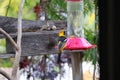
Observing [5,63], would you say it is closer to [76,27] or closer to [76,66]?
[76,27]

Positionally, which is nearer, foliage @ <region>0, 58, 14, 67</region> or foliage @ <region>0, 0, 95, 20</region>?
foliage @ <region>0, 0, 95, 20</region>

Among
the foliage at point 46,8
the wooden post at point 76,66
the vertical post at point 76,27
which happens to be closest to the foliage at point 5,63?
the foliage at point 46,8

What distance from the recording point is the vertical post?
156cm

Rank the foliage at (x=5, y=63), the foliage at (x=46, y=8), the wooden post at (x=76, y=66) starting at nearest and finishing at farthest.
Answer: the wooden post at (x=76, y=66), the foliage at (x=46, y=8), the foliage at (x=5, y=63)

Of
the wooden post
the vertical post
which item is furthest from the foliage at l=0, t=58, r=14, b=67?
the wooden post

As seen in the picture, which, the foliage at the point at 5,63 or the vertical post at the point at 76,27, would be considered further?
the foliage at the point at 5,63

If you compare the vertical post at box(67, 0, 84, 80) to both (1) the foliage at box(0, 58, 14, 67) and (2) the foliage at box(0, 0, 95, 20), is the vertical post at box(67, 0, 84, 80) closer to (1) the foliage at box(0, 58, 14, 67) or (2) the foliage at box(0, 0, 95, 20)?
(2) the foliage at box(0, 0, 95, 20)

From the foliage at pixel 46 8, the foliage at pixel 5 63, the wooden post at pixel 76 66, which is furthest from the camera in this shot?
the foliage at pixel 5 63

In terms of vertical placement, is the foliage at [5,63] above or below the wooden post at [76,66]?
below

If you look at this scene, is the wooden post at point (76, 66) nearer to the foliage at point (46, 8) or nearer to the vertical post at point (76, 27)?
the vertical post at point (76, 27)

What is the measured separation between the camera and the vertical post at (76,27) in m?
1.56

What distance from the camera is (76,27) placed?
5.79 feet

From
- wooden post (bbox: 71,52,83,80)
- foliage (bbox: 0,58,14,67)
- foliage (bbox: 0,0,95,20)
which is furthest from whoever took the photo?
foliage (bbox: 0,58,14,67)

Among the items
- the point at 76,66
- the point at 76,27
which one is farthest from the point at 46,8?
the point at 76,66
